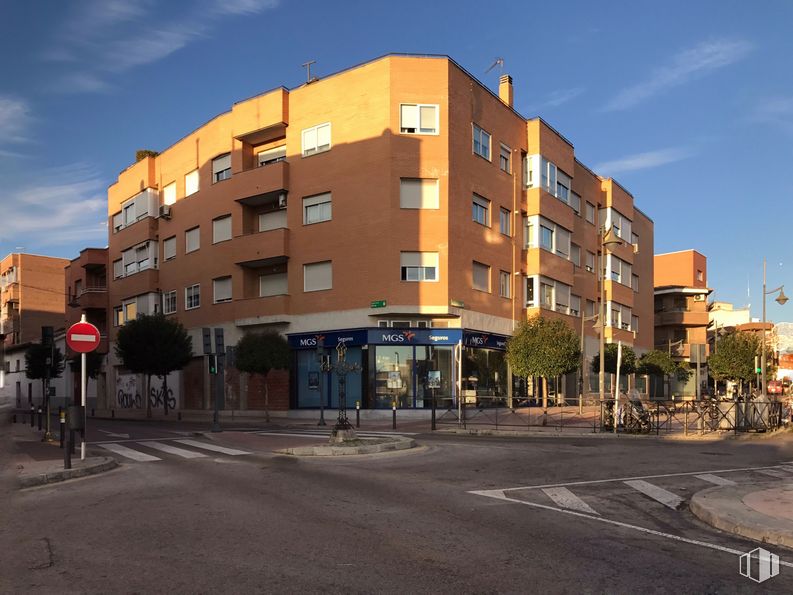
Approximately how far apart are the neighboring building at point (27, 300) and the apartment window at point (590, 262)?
53.0 metres

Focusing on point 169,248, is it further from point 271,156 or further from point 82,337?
point 82,337

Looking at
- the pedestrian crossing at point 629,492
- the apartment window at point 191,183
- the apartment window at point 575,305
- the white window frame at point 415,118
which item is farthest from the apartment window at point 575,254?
the pedestrian crossing at point 629,492

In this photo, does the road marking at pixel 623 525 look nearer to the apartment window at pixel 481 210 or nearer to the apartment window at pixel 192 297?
the apartment window at pixel 481 210

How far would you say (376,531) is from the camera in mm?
7168

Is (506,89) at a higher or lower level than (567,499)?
higher

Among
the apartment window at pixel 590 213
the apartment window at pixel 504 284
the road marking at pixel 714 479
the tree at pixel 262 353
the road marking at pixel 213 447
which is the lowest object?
the road marking at pixel 213 447

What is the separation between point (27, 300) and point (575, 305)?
191 ft

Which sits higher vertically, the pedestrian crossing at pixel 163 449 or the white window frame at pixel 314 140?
the white window frame at pixel 314 140

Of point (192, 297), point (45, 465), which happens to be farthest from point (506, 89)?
point (45, 465)

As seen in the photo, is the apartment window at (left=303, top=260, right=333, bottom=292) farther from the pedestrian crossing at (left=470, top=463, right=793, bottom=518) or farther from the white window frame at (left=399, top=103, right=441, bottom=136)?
the pedestrian crossing at (left=470, top=463, right=793, bottom=518)

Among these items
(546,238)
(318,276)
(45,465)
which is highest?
(546,238)

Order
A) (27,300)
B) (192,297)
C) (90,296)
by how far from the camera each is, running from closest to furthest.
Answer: (192,297), (90,296), (27,300)

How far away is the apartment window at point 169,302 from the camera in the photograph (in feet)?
143

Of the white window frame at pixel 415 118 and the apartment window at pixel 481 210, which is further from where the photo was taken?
the apartment window at pixel 481 210
